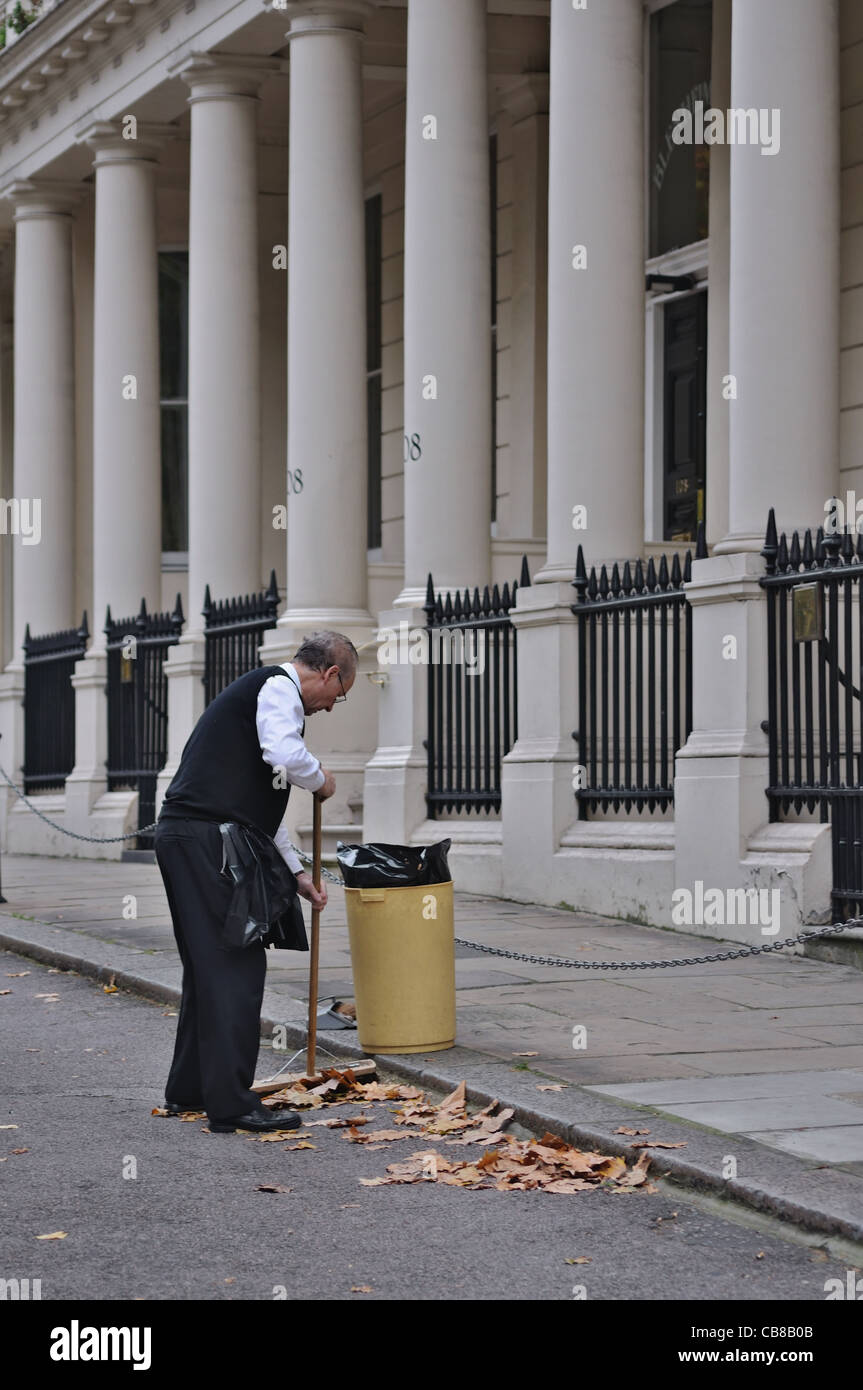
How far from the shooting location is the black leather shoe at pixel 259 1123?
6.82m

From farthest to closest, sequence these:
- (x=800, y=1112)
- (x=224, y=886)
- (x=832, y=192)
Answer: (x=832, y=192), (x=224, y=886), (x=800, y=1112)

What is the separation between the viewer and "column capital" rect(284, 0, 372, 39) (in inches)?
635

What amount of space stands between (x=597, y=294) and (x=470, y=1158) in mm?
8011

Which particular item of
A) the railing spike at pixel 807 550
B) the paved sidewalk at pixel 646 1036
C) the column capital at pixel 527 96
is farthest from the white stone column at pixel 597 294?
the column capital at pixel 527 96

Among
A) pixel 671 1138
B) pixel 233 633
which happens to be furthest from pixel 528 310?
pixel 671 1138

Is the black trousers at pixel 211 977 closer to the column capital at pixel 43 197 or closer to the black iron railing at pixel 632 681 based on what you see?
the black iron railing at pixel 632 681

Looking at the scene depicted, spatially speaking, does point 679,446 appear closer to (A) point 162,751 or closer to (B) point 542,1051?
(A) point 162,751

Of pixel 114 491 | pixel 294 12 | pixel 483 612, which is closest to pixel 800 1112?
pixel 483 612

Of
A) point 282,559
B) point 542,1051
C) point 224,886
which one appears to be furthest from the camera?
point 282,559

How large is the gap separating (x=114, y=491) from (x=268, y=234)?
4.44 m

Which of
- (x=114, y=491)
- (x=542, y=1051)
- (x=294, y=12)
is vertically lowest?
(x=542, y=1051)

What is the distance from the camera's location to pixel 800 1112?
6539 millimetres

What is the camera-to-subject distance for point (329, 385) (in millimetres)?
16156

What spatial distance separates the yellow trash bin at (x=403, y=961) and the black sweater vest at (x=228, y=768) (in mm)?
946
